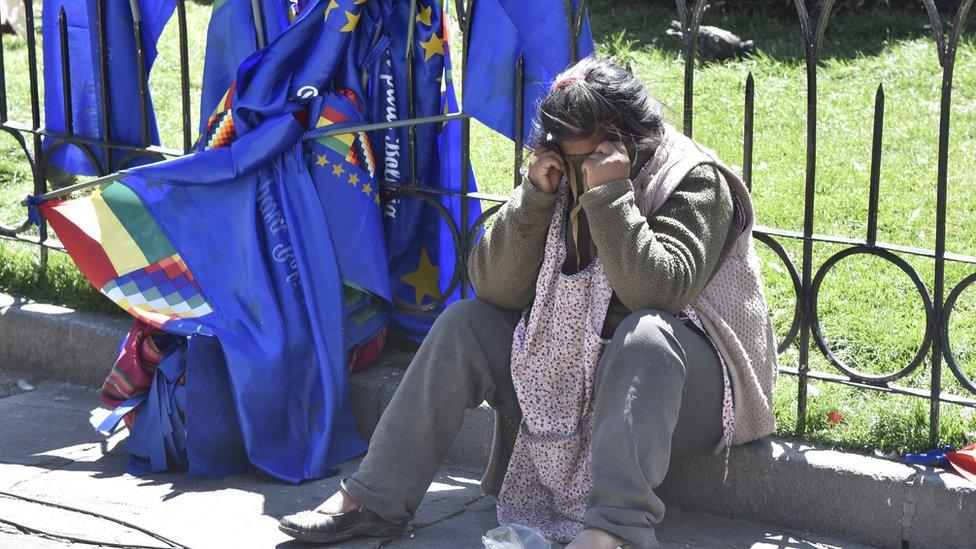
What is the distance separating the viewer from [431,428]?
3.20 m

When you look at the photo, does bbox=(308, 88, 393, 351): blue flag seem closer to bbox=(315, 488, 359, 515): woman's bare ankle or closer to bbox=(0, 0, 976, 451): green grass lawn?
bbox=(315, 488, 359, 515): woman's bare ankle

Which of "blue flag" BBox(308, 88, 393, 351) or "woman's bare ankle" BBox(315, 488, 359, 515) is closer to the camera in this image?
"woman's bare ankle" BBox(315, 488, 359, 515)

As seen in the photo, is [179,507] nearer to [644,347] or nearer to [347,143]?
[347,143]

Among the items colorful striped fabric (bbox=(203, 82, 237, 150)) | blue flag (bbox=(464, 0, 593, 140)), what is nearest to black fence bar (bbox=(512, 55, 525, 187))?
blue flag (bbox=(464, 0, 593, 140))

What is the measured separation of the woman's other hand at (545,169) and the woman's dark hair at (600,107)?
3 centimetres

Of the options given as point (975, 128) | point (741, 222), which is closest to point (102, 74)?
point (741, 222)

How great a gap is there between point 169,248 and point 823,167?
2.50 metres

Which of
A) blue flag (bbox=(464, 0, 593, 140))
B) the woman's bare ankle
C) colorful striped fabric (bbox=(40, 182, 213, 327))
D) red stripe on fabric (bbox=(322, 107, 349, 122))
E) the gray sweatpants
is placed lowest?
the woman's bare ankle

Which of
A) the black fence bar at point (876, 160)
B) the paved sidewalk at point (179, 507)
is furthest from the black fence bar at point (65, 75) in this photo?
the black fence bar at point (876, 160)

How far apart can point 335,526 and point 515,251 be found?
0.76 meters

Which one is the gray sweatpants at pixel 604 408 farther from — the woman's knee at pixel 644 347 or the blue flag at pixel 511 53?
the blue flag at pixel 511 53

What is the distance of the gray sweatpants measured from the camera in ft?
9.40

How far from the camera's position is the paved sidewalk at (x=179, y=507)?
3260mm

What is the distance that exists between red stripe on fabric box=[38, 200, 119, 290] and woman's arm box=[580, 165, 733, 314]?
150 cm
